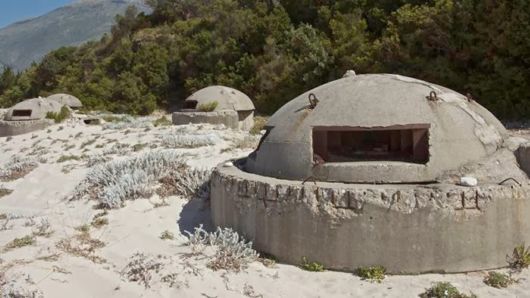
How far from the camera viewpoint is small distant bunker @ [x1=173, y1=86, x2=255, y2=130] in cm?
1838

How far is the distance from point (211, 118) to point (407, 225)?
13189mm

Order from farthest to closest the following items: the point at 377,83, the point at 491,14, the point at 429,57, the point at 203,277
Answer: the point at 429,57, the point at 491,14, the point at 377,83, the point at 203,277

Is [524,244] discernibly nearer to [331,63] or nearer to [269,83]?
[331,63]

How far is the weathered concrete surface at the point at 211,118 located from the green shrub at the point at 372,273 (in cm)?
Answer: 1285

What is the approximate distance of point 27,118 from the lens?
21.5 metres

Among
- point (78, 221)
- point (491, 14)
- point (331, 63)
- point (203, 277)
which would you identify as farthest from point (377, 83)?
point (331, 63)

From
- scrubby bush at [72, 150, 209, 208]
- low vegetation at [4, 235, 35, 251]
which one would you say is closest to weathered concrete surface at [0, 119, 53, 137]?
scrubby bush at [72, 150, 209, 208]

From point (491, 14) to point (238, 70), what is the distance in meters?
18.2

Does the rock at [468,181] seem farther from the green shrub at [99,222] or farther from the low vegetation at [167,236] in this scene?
the green shrub at [99,222]

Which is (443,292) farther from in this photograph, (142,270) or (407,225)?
(142,270)

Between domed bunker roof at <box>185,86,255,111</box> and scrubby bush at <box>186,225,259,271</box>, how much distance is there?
1253 centimetres

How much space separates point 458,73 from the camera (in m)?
19.4

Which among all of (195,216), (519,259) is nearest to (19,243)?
(195,216)

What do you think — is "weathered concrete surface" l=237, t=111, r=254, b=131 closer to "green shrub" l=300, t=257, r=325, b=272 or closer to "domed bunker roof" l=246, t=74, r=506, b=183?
"domed bunker roof" l=246, t=74, r=506, b=183
